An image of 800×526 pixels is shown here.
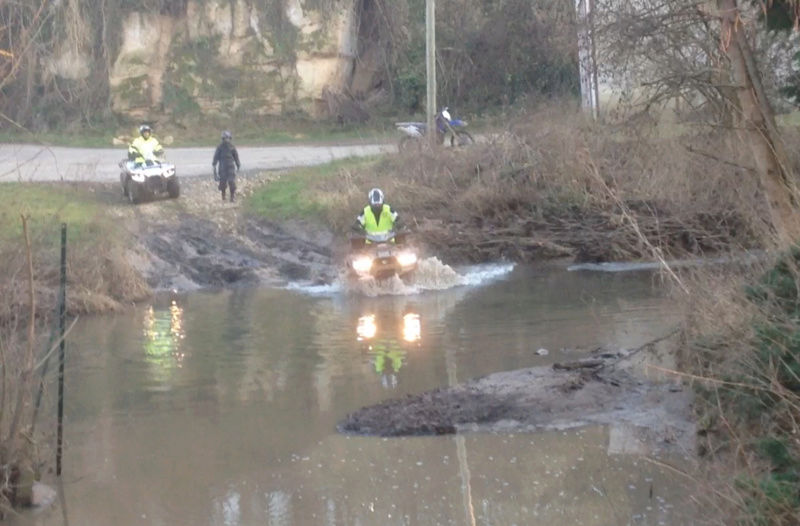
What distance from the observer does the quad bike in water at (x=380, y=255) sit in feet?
78.7

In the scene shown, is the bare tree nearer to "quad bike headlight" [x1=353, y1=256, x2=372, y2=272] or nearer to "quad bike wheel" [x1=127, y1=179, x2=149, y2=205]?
"quad bike headlight" [x1=353, y1=256, x2=372, y2=272]

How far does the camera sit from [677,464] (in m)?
11.5

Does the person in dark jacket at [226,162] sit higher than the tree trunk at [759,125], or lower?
lower

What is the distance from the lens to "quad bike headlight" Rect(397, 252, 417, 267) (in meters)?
24.2

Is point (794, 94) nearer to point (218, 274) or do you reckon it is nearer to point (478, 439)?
point (478, 439)

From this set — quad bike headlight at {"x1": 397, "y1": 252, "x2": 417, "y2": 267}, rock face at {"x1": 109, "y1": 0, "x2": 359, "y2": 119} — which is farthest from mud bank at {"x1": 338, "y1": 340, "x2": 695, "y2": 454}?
rock face at {"x1": 109, "y1": 0, "x2": 359, "y2": 119}

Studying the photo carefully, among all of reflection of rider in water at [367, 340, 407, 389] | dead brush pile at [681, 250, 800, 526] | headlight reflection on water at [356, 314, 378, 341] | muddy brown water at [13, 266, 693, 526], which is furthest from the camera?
headlight reflection on water at [356, 314, 378, 341]

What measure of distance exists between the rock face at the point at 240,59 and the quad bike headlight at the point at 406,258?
25.1 m

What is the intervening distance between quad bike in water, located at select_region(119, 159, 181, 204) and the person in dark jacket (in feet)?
3.61

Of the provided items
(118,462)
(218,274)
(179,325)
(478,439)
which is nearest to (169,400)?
(118,462)

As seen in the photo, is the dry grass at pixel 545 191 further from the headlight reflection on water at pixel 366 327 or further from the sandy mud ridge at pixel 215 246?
the headlight reflection on water at pixel 366 327

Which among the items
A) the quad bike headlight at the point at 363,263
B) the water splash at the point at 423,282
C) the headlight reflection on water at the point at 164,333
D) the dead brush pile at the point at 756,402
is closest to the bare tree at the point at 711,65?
the dead brush pile at the point at 756,402

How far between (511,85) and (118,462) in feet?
127

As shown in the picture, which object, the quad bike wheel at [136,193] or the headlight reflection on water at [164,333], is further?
the quad bike wheel at [136,193]
